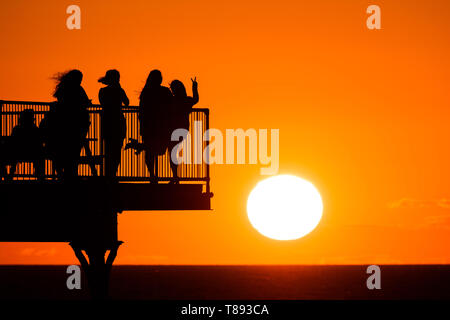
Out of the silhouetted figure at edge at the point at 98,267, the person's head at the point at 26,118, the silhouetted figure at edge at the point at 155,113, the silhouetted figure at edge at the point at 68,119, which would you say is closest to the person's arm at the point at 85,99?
the silhouetted figure at edge at the point at 68,119

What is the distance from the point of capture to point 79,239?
93.5ft

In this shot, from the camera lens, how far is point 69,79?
24.5 m

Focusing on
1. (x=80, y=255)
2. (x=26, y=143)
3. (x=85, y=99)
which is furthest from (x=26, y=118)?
(x=80, y=255)

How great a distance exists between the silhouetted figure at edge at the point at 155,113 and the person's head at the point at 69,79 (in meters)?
2.04

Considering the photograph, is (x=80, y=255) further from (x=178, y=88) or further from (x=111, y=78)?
(x=111, y=78)

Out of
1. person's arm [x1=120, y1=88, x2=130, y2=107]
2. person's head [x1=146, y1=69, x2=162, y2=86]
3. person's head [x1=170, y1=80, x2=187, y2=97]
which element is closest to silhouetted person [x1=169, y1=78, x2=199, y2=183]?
person's head [x1=170, y1=80, x2=187, y2=97]

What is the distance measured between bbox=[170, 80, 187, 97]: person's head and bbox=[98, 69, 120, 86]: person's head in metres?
1.73

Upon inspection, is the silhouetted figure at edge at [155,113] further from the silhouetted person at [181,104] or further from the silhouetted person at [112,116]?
the silhouetted person at [112,116]

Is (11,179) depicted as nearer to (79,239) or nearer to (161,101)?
(79,239)
